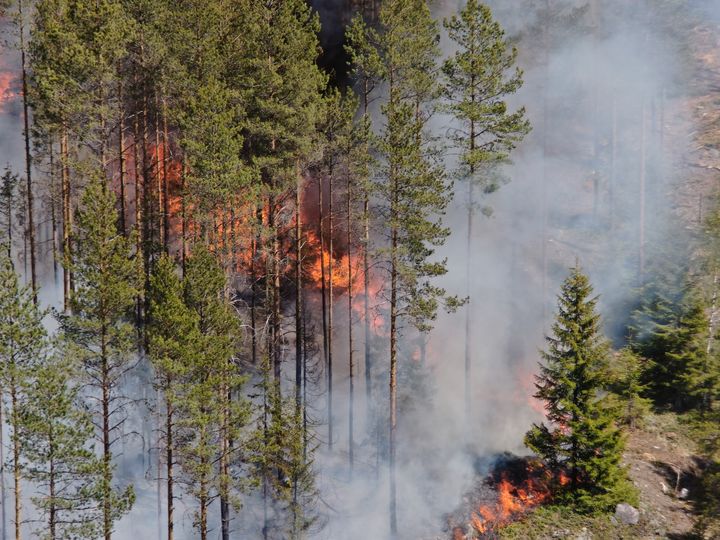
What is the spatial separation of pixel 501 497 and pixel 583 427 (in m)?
4.53

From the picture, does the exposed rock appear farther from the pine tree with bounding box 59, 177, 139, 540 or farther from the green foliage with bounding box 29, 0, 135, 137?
the green foliage with bounding box 29, 0, 135, 137

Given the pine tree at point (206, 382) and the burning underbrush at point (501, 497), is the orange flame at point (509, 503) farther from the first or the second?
the pine tree at point (206, 382)

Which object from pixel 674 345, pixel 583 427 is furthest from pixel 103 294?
pixel 674 345

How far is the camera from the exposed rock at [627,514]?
21516 mm

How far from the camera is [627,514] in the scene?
21.6 metres

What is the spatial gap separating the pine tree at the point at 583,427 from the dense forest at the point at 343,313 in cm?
11

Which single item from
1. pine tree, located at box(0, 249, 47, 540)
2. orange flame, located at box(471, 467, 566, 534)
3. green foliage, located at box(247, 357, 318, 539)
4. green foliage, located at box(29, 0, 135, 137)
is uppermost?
green foliage, located at box(29, 0, 135, 137)

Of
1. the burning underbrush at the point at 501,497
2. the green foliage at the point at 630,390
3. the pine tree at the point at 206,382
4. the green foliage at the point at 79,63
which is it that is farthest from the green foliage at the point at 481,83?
the green foliage at the point at 79,63

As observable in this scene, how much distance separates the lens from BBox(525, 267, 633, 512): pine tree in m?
21.5

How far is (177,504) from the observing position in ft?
91.1

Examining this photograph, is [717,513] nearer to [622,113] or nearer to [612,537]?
[612,537]

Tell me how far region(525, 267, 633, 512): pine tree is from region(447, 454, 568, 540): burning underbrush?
101 cm

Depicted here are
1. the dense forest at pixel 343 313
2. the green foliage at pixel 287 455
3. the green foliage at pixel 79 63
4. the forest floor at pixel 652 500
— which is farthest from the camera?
the green foliage at pixel 79 63

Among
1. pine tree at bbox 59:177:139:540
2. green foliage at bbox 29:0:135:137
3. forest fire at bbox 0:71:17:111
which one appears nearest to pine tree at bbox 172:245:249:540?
pine tree at bbox 59:177:139:540
